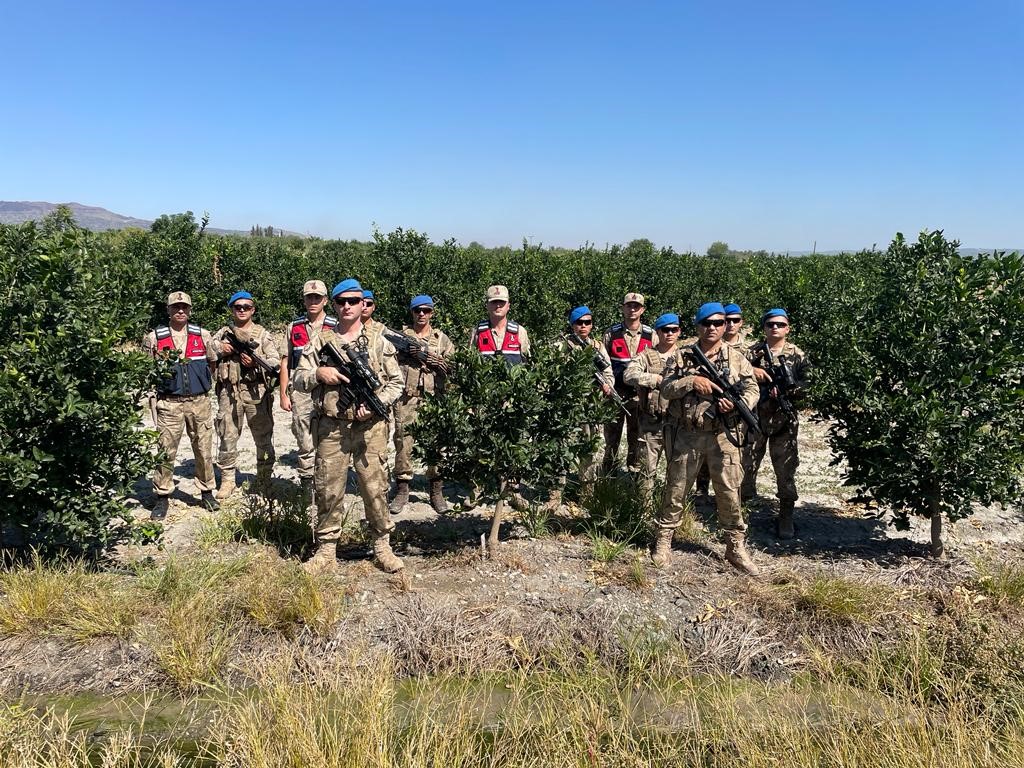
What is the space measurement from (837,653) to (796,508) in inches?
114

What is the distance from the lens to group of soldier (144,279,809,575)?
4957 millimetres

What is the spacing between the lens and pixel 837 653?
171 inches

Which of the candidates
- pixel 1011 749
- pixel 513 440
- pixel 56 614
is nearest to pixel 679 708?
pixel 1011 749

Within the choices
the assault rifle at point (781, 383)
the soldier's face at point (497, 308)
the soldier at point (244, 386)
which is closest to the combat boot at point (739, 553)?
the assault rifle at point (781, 383)

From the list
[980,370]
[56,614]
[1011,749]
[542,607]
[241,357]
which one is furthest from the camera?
[241,357]

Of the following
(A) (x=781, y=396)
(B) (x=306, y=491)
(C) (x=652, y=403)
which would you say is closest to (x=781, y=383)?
(A) (x=781, y=396)

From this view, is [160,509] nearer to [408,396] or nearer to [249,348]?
[249,348]

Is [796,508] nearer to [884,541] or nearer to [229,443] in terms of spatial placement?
[884,541]

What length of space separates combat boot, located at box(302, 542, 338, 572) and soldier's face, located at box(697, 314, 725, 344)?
3.55 m

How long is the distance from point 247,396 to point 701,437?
4.78m

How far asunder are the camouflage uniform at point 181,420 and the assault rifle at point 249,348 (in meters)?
0.18

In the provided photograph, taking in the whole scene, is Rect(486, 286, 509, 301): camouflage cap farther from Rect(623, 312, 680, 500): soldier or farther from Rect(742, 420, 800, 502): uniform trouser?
Rect(742, 420, 800, 502): uniform trouser

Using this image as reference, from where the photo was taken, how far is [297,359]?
6293 millimetres

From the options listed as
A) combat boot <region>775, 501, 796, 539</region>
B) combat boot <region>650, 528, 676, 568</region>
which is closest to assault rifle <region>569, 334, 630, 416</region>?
combat boot <region>650, 528, 676, 568</region>
